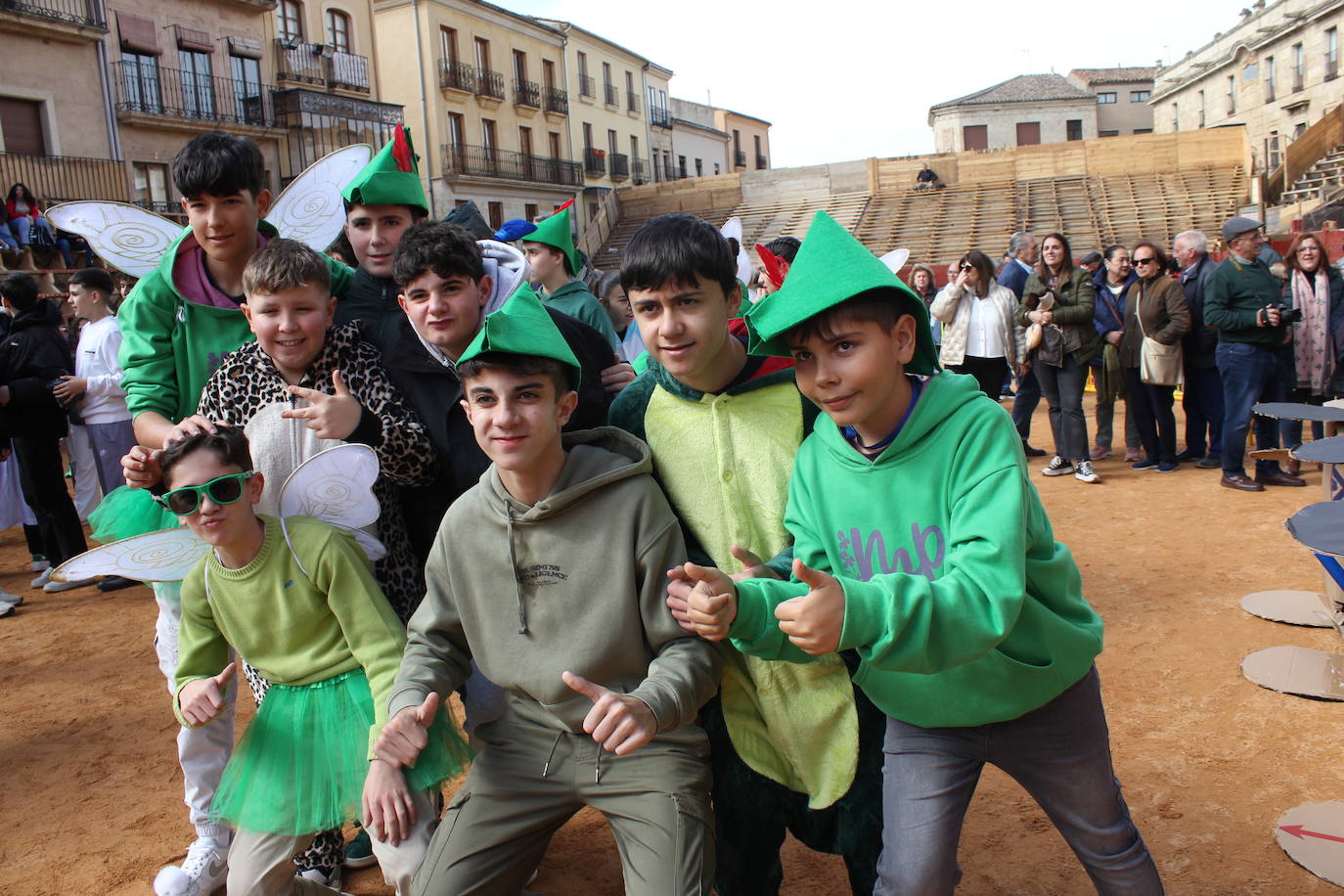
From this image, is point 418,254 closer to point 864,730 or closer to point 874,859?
point 864,730

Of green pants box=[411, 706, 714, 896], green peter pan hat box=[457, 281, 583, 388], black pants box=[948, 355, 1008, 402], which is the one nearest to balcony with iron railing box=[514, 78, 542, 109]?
black pants box=[948, 355, 1008, 402]

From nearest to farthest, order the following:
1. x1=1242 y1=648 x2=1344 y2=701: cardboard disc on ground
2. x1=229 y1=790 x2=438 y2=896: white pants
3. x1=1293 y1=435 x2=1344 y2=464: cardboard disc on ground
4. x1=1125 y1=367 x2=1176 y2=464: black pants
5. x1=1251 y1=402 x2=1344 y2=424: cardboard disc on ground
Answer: x1=229 y1=790 x2=438 y2=896: white pants
x1=1293 y1=435 x2=1344 y2=464: cardboard disc on ground
x1=1251 y1=402 x2=1344 y2=424: cardboard disc on ground
x1=1242 y1=648 x2=1344 y2=701: cardboard disc on ground
x1=1125 y1=367 x2=1176 y2=464: black pants

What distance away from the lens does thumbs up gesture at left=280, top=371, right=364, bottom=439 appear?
2.42m

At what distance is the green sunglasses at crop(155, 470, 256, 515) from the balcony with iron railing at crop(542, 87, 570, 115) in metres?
37.2

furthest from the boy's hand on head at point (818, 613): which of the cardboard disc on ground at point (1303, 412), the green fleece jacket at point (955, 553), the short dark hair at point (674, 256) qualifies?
the cardboard disc on ground at point (1303, 412)

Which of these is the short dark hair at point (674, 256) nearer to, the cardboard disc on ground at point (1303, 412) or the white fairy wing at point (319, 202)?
the white fairy wing at point (319, 202)

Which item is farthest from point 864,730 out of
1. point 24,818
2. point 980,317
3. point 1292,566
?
point 980,317

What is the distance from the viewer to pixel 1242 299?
6.71 metres

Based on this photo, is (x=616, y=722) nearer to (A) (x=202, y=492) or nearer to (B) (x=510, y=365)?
(B) (x=510, y=365)

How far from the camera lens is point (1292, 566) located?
5.50 meters

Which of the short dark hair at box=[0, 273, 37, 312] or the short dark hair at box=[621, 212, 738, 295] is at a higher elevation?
the short dark hair at box=[0, 273, 37, 312]

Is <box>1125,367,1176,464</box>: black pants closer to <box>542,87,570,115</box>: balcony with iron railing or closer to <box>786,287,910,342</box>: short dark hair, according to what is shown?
<box>786,287,910,342</box>: short dark hair

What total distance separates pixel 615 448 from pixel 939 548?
2.92 ft

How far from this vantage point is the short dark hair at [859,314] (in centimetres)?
187
